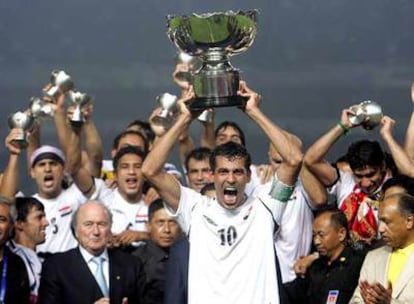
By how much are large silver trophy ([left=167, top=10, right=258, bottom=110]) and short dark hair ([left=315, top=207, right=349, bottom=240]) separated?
0.95 m

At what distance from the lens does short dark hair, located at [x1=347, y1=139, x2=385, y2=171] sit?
27.5 feet

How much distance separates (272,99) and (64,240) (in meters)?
2.58

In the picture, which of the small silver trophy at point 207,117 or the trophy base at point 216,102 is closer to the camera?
the trophy base at point 216,102

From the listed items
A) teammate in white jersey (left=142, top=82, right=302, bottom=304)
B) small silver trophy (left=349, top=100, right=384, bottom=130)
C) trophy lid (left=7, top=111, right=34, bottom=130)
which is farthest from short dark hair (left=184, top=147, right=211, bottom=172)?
teammate in white jersey (left=142, top=82, right=302, bottom=304)

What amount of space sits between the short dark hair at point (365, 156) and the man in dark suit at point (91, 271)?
4.06 feet

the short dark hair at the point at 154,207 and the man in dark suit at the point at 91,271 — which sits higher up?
the short dark hair at the point at 154,207

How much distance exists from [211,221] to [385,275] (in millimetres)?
859

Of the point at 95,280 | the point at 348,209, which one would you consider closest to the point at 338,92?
the point at 348,209

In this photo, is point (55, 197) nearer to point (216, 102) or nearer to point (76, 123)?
point (76, 123)

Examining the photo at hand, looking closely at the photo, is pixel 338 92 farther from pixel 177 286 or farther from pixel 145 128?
pixel 177 286

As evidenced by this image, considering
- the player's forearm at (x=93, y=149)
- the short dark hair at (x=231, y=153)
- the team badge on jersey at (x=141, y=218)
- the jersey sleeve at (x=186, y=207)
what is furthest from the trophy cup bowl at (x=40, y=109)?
the short dark hair at (x=231, y=153)

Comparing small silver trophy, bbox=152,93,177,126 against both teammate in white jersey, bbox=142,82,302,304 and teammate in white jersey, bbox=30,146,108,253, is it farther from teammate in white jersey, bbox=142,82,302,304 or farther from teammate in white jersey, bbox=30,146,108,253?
Result: teammate in white jersey, bbox=142,82,302,304

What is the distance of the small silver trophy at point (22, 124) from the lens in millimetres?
8977

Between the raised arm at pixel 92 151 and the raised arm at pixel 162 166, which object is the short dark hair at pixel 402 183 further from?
the raised arm at pixel 92 151
